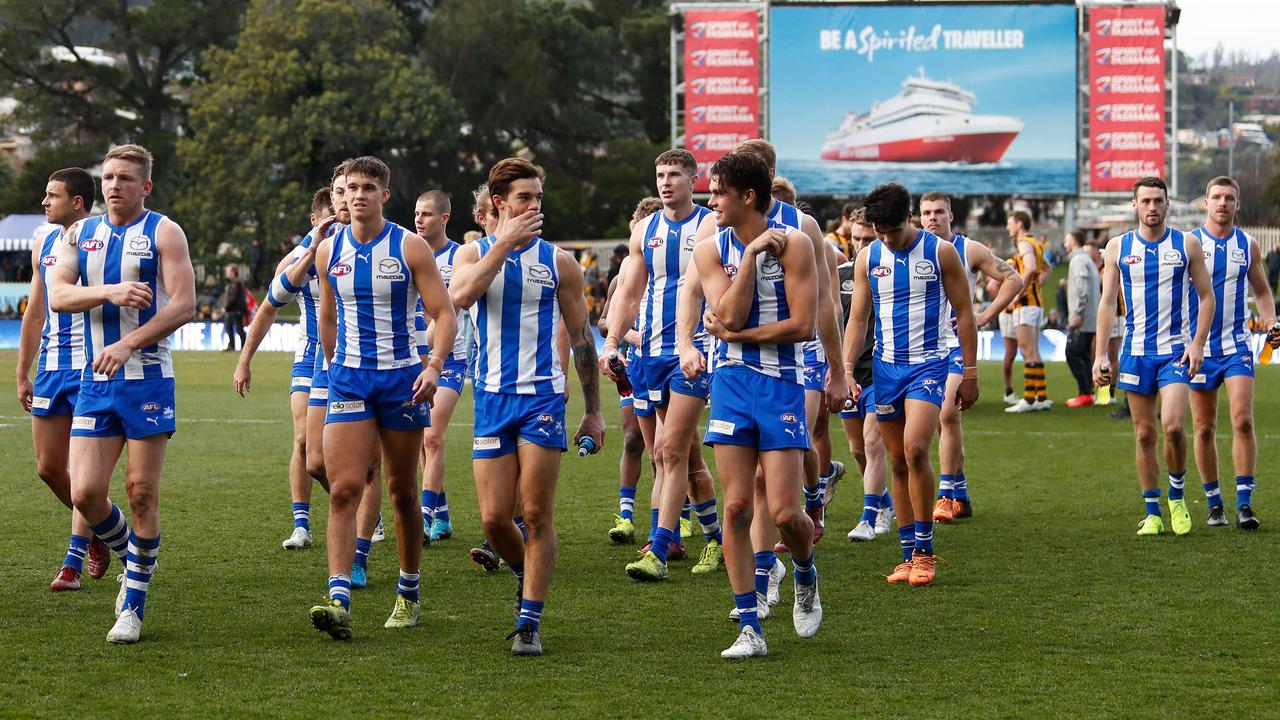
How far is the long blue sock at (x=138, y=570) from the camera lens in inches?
266

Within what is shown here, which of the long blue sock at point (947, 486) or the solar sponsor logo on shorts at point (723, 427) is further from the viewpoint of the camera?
the long blue sock at point (947, 486)

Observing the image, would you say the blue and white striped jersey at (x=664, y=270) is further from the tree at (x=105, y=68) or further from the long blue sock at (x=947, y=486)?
the tree at (x=105, y=68)

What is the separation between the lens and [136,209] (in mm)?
6938

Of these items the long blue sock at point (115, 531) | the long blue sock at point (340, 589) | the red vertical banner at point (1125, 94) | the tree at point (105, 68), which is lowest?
the long blue sock at point (340, 589)

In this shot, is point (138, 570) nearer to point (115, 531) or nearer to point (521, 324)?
point (115, 531)

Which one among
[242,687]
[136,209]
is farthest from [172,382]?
[242,687]

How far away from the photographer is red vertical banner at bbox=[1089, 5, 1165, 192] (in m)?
39.5

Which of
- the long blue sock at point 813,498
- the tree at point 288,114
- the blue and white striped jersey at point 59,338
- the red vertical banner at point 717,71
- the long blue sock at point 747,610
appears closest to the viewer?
the long blue sock at point 747,610

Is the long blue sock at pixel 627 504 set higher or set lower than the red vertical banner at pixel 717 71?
lower

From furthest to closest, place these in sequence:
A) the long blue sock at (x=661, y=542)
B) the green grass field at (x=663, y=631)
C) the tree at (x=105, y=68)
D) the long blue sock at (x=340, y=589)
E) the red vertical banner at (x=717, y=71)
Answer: the tree at (x=105, y=68), the red vertical banner at (x=717, y=71), the long blue sock at (x=661, y=542), the long blue sock at (x=340, y=589), the green grass field at (x=663, y=631)

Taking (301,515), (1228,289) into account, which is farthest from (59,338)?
(1228,289)

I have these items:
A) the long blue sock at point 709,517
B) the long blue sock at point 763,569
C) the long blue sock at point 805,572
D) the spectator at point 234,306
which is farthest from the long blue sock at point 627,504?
the spectator at point 234,306

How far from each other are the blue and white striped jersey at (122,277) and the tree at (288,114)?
134 ft

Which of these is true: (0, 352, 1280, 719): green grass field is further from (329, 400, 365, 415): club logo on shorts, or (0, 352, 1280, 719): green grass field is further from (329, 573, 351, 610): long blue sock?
(329, 400, 365, 415): club logo on shorts
